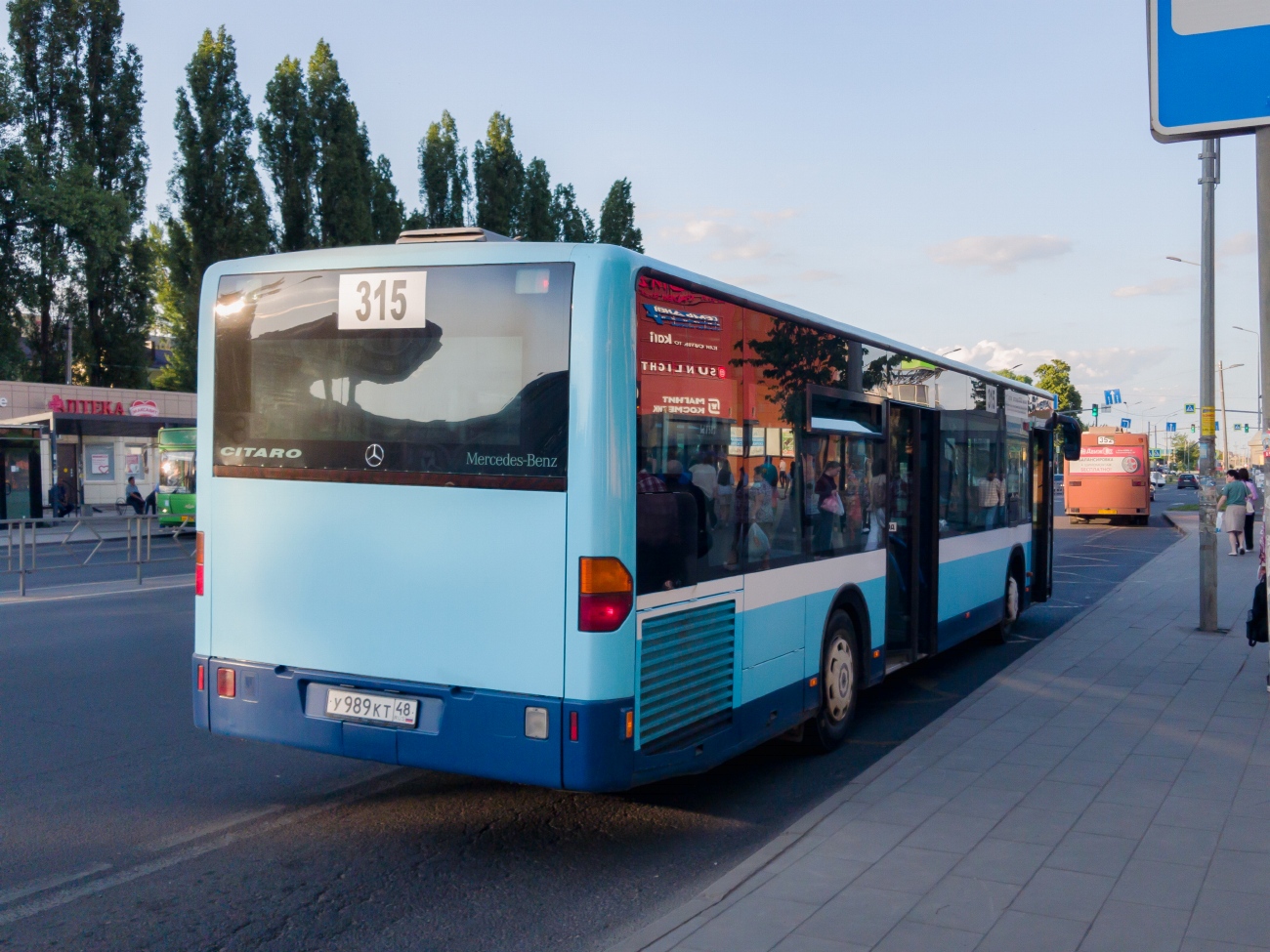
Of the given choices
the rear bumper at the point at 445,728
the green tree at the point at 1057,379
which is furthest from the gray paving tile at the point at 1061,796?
the green tree at the point at 1057,379

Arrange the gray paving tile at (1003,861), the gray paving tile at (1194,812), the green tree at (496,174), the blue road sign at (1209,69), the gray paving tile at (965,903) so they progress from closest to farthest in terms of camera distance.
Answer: the gray paving tile at (965,903), the gray paving tile at (1003,861), the gray paving tile at (1194,812), the blue road sign at (1209,69), the green tree at (496,174)

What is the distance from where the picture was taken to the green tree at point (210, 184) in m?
39.3

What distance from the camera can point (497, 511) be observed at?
16.3 ft

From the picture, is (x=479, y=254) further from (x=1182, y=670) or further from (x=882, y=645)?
(x=1182, y=670)

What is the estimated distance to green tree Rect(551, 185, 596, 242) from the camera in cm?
5478

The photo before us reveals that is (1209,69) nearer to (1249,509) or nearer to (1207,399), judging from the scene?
(1207,399)

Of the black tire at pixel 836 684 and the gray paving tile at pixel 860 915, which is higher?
the black tire at pixel 836 684

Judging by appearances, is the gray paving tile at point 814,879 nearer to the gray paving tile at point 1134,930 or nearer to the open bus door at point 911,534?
the gray paving tile at point 1134,930

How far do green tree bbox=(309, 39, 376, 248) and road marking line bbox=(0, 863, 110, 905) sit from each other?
1520 inches

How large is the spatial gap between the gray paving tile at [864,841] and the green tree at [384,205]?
43522mm

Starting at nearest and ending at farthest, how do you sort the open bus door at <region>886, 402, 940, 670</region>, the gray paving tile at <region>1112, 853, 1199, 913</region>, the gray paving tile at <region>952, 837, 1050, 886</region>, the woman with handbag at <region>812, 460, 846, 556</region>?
the gray paving tile at <region>1112, 853, 1199, 913</region> < the gray paving tile at <region>952, 837, 1050, 886</region> < the woman with handbag at <region>812, 460, 846, 556</region> < the open bus door at <region>886, 402, 940, 670</region>

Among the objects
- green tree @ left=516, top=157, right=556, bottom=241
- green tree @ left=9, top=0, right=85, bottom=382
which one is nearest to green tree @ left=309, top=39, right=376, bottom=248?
green tree @ left=9, top=0, right=85, bottom=382

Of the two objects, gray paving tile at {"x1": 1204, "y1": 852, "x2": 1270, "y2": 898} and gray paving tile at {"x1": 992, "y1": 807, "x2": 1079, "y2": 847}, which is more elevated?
gray paving tile at {"x1": 1204, "y1": 852, "x2": 1270, "y2": 898}

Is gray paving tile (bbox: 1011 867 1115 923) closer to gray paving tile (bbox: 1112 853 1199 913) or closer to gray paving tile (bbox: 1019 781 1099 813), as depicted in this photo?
gray paving tile (bbox: 1112 853 1199 913)
